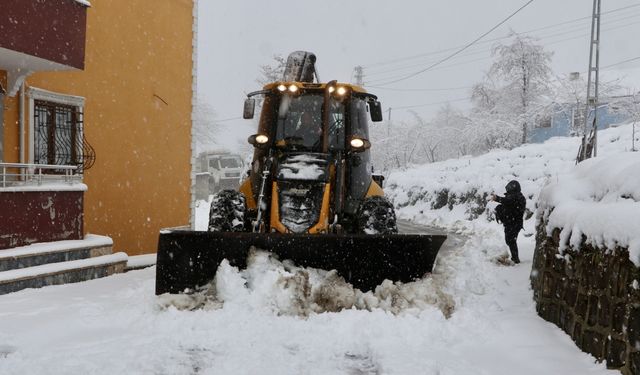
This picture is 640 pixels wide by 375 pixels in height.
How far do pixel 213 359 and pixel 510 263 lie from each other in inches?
261

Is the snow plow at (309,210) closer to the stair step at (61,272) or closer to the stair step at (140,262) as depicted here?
the stair step at (61,272)

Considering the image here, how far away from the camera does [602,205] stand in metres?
4.74

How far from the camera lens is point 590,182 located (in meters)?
5.80

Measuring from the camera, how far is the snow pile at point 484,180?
18234 millimetres

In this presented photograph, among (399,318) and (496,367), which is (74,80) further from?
(496,367)

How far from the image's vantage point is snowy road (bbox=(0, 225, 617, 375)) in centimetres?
437

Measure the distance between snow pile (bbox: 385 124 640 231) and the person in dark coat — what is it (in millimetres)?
5400

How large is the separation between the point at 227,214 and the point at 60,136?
5.19 meters

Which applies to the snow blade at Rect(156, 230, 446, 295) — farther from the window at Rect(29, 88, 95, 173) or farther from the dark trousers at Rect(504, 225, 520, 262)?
the window at Rect(29, 88, 95, 173)

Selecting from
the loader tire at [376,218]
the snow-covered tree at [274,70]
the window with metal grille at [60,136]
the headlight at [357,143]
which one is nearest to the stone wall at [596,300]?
the loader tire at [376,218]

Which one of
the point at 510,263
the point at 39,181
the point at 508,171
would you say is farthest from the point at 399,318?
the point at 508,171

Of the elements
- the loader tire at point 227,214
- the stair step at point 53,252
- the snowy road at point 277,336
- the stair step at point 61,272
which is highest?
the loader tire at point 227,214

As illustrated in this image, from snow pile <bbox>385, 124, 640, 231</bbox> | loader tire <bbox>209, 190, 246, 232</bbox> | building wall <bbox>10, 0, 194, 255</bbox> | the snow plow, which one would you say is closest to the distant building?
snow pile <bbox>385, 124, 640, 231</bbox>

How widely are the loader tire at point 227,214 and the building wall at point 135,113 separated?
463cm
